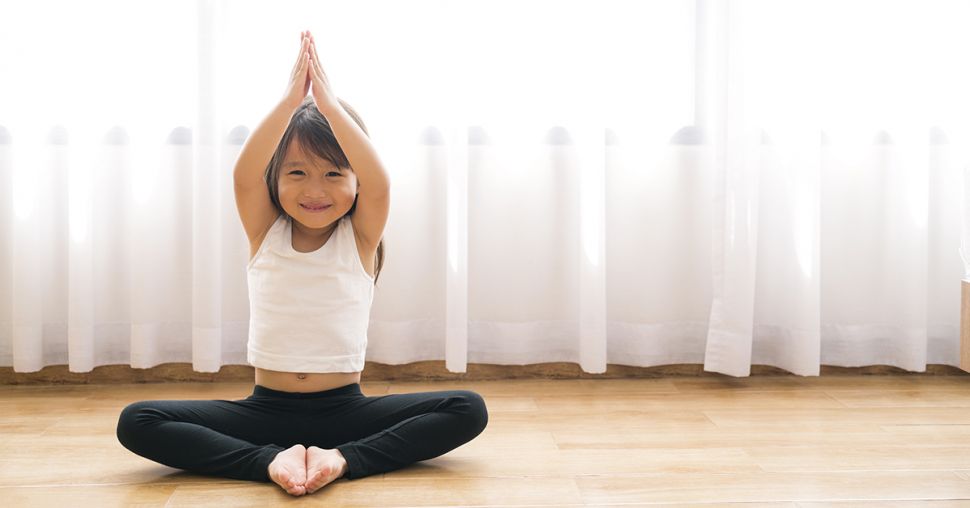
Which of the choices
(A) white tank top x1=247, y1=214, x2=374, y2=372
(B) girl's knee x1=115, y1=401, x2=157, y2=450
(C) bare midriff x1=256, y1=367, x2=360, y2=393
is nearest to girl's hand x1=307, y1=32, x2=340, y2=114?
(A) white tank top x1=247, y1=214, x2=374, y2=372

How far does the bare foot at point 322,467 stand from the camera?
1.11 m

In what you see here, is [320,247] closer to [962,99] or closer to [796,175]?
→ [796,175]

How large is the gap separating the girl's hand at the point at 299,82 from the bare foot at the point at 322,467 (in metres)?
0.53

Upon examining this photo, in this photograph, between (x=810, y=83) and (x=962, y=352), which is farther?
(x=810, y=83)

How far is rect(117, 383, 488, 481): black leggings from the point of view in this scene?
116cm

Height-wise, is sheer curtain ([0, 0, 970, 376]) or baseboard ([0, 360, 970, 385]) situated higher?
sheer curtain ([0, 0, 970, 376])

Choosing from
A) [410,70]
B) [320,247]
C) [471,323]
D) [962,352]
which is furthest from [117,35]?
[962,352]

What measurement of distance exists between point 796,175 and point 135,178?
4.86 ft

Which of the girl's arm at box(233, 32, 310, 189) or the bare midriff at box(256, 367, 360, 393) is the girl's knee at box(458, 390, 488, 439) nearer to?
the bare midriff at box(256, 367, 360, 393)

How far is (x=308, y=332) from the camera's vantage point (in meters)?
1.28

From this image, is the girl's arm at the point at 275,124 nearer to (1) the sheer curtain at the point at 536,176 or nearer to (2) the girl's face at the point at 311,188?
(2) the girl's face at the point at 311,188

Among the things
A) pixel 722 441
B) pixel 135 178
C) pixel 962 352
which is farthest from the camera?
pixel 135 178

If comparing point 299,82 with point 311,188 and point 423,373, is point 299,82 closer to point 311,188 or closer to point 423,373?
point 311,188

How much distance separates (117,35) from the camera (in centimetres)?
176
